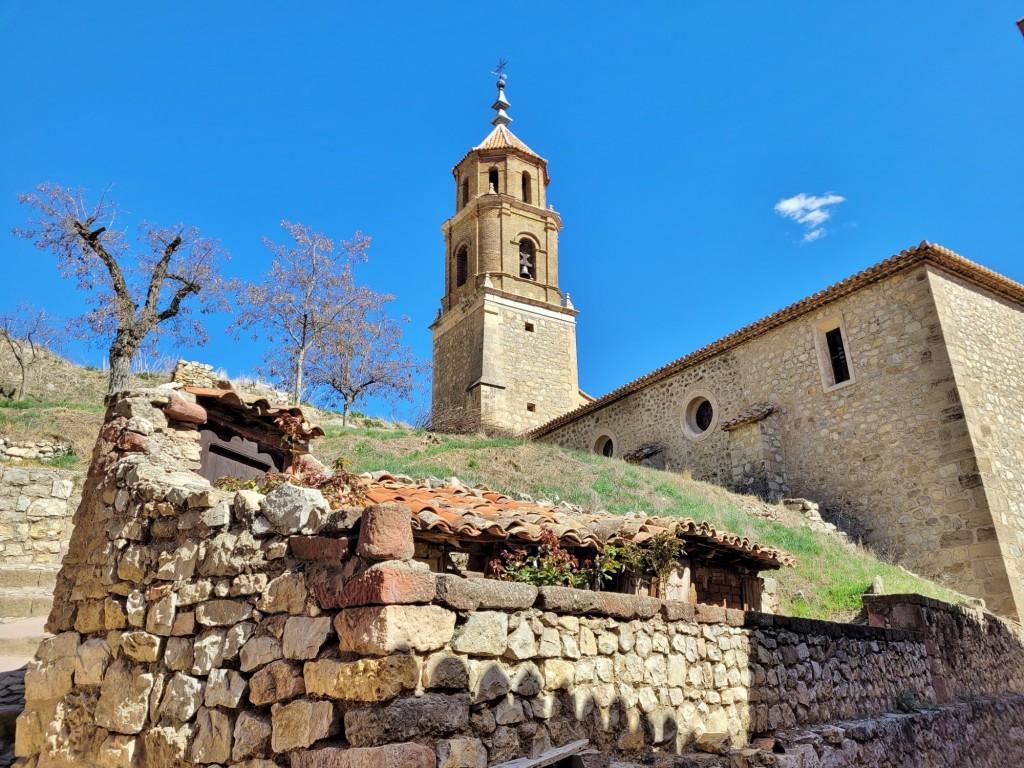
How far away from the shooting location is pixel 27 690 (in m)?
4.83

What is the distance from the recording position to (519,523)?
649 centimetres

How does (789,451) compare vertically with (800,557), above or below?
above

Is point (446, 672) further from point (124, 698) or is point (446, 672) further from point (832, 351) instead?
point (832, 351)

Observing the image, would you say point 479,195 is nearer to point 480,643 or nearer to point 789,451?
point 789,451

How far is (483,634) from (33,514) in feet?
32.4

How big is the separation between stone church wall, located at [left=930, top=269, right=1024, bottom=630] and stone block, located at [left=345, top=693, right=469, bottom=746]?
41.1ft

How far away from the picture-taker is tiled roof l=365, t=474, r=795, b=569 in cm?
620

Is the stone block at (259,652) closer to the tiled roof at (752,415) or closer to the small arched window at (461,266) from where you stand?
the tiled roof at (752,415)

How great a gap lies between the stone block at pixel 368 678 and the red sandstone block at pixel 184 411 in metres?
3.32

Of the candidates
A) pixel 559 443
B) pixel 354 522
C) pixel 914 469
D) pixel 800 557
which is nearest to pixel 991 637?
pixel 800 557

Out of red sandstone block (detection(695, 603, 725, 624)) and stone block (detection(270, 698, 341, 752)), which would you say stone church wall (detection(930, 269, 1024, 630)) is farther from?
stone block (detection(270, 698, 341, 752))

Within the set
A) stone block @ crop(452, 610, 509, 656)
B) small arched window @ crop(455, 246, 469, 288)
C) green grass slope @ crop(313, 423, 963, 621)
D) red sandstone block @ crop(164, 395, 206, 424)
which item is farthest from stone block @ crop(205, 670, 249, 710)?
small arched window @ crop(455, 246, 469, 288)

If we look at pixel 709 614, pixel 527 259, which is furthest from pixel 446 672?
pixel 527 259

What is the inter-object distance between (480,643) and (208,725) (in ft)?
4.79
